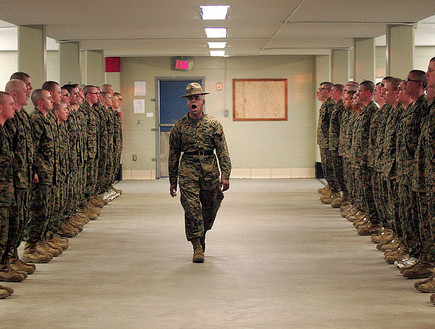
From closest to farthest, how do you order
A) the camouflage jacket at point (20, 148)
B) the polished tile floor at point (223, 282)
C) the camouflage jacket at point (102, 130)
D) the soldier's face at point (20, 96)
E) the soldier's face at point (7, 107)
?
1. the polished tile floor at point (223, 282)
2. the soldier's face at point (7, 107)
3. the camouflage jacket at point (20, 148)
4. the soldier's face at point (20, 96)
5. the camouflage jacket at point (102, 130)

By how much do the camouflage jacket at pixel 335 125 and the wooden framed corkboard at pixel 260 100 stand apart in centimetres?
640

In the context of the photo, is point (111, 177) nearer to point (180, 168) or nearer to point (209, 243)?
point (209, 243)

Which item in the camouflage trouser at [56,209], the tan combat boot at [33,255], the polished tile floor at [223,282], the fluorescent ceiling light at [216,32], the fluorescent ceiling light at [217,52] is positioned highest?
the fluorescent ceiling light at [217,52]

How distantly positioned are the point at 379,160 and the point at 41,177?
11.4 ft

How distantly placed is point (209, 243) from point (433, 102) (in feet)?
12.2

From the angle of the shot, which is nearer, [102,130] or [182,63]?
[102,130]

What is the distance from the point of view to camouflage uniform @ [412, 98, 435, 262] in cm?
593

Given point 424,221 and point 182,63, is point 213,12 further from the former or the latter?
point 182,63

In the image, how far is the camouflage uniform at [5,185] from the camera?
6188mm

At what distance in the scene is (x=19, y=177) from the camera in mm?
6453

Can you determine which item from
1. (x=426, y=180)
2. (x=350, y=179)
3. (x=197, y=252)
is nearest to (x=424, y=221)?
(x=426, y=180)

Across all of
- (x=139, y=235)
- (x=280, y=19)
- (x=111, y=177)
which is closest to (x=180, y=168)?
(x=139, y=235)

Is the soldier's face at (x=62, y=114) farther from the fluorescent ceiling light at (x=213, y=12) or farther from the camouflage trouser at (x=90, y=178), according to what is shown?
the camouflage trouser at (x=90, y=178)

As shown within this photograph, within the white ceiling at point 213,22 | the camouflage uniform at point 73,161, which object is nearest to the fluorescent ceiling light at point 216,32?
the white ceiling at point 213,22
